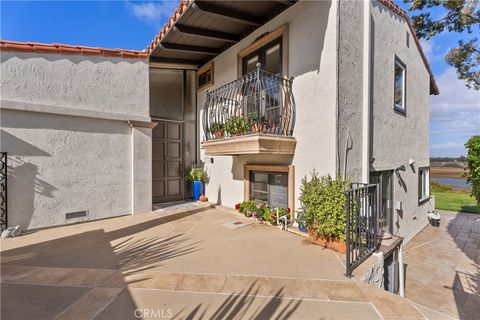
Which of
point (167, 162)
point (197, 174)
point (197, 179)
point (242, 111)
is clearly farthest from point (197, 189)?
point (242, 111)

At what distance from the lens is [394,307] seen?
2385mm

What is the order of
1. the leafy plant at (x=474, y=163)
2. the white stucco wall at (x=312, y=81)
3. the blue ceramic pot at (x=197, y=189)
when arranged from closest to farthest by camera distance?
the leafy plant at (x=474, y=163) → the white stucco wall at (x=312, y=81) → the blue ceramic pot at (x=197, y=189)

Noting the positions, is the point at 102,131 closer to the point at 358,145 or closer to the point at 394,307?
the point at 358,145

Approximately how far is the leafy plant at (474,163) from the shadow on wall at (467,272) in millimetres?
1993

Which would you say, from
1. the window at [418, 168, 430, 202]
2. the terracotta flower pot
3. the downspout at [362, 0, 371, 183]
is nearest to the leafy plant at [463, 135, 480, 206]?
the downspout at [362, 0, 371, 183]

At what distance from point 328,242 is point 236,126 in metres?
3.05

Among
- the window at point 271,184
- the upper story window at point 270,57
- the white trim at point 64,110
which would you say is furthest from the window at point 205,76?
the window at point 271,184

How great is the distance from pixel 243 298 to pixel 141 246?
242 centimetres

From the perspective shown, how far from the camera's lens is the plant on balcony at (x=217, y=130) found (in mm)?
5836

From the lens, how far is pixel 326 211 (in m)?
3.95

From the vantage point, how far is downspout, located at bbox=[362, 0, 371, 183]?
509cm

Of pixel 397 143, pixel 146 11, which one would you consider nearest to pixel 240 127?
pixel 397 143

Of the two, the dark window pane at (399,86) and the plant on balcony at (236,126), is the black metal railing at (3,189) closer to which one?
the plant on balcony at (236,126)

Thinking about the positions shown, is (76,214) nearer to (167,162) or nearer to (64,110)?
(64,110)
